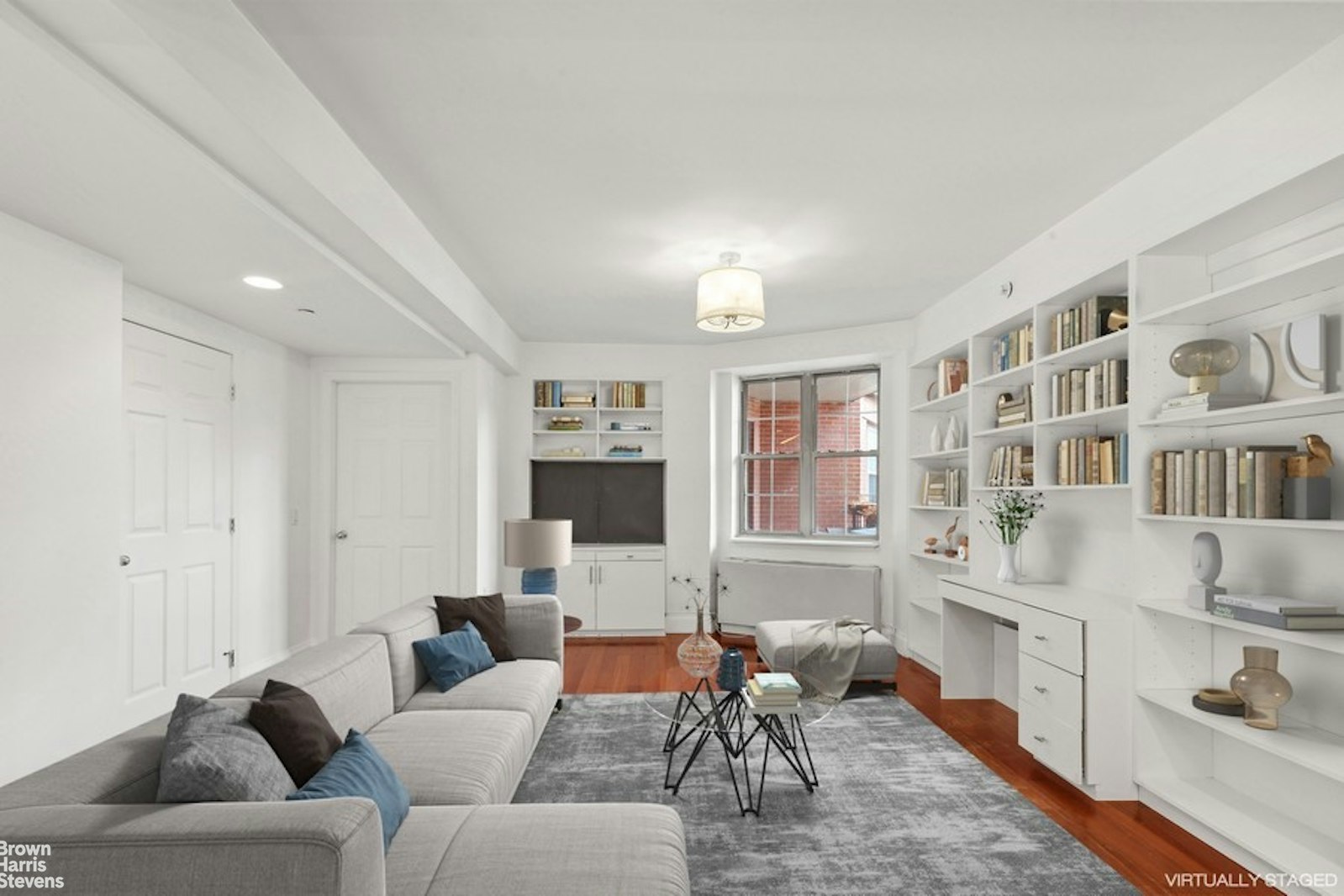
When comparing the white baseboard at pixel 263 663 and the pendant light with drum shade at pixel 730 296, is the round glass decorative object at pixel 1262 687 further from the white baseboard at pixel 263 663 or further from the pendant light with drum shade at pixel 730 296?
the white baseboard at pixel 263 663

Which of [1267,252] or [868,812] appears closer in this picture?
[1267,252]

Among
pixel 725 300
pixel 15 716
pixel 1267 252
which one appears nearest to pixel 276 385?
pixel 15 716

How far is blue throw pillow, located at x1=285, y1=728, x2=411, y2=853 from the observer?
1847 millimetres

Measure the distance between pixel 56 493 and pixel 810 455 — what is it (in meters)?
5.16

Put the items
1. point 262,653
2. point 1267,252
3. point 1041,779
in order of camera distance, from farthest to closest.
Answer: point 262,653
point 1041,779
point 1267,252

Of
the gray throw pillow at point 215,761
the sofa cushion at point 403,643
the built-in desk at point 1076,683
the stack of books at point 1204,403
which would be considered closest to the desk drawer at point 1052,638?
the built-in desk at point 1076,683

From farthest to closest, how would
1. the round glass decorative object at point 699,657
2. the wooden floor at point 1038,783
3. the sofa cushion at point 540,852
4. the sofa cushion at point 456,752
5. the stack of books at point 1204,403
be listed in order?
1. the round glass decorative object at point 699,657
2. the stack of books at point 1204,403
3. the wooden floor at point 1038,783
4. the sofa cushion at point 456,752
5. the sofa cushion at point 540,852

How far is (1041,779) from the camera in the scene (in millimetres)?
3316

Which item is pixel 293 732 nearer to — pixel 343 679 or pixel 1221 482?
pixel 343 679

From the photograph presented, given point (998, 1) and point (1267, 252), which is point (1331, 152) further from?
point (998, 1)

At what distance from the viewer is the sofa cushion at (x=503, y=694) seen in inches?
124

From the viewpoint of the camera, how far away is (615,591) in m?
6.66

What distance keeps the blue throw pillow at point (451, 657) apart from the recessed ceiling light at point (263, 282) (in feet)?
6.03

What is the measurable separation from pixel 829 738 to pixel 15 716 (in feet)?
11.1
